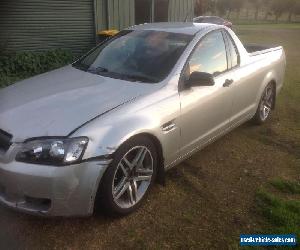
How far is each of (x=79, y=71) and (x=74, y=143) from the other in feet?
5.29

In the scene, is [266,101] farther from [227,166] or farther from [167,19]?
[167,19]

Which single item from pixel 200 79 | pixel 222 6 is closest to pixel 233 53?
pixel 200 79

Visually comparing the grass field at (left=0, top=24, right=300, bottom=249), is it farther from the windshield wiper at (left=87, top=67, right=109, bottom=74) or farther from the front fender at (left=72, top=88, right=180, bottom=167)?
the windshield wiper at (left=87, top=67, right=109, bottom=74)

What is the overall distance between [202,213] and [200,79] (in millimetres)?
1333

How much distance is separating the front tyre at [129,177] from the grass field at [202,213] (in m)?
0.16

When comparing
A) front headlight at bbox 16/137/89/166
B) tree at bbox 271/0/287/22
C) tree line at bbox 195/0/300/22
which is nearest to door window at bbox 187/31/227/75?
front headlight at bbox 16/137/89/166

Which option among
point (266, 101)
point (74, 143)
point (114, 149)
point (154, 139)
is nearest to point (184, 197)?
point (154, 139)

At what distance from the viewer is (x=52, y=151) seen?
9.55 feet

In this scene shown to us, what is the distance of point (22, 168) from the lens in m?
2.89

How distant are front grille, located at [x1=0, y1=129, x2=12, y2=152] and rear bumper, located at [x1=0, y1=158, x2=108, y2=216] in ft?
0.49

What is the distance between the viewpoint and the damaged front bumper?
2.86m

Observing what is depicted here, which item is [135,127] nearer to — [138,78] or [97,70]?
[138,78]

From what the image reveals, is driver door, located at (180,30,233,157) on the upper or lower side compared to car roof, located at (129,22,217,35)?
lower

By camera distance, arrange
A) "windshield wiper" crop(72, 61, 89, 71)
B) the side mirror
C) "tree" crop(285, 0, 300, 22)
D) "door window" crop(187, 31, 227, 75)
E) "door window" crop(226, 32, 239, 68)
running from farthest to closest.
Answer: "tree" crop(285, 0, 300, 22)
"door window" crop(226, 32, 239, 68)
"windshield wiper" crop(72, 61, 89, 71)
"door window" crop(187, 31, 227, 75)
the side mirror
